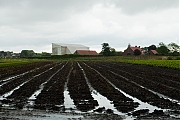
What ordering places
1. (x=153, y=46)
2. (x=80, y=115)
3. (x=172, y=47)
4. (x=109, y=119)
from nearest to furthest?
(x=109, y=119) → (x=80, y=115) → (x=172, y=47) → (x=153, y=46)

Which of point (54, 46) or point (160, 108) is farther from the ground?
point (54, 46)

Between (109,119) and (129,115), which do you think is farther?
(129,115)

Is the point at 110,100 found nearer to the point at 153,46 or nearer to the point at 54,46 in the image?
the point at 54,46

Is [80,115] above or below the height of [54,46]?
below

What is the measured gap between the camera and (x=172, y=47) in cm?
10056

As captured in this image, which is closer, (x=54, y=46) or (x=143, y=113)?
(x=143, y=113)

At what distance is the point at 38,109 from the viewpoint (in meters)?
7.13

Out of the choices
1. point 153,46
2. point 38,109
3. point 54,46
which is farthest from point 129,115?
point 153,46

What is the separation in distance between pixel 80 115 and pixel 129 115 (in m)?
1.36

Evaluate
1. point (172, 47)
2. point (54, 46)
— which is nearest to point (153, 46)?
point (172, 47)

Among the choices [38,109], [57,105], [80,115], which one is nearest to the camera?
[80,115]

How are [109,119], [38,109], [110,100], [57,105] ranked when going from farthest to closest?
[110,100] → [57,105] → [38,109] → [109,119]

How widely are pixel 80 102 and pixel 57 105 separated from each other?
89 cm

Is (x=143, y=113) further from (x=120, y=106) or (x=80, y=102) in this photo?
(x=80, y=102)
